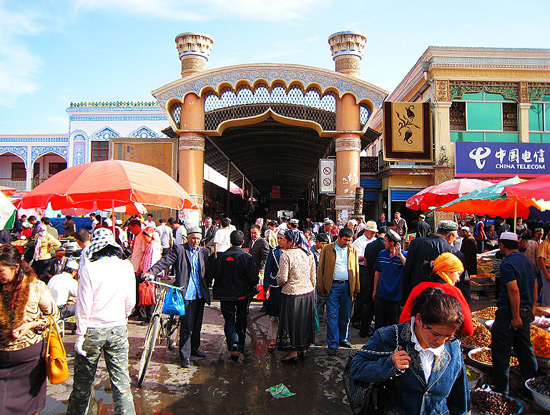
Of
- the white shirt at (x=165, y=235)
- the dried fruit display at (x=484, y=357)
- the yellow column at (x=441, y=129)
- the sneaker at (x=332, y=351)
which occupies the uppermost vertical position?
the yellow column at (x=441, y=129)

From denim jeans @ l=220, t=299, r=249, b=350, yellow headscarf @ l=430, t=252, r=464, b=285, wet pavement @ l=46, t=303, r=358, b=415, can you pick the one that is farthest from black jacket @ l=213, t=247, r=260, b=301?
yellow headscarf @ l=430, t=252, r=464, b=285

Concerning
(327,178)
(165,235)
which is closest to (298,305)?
(165,235)

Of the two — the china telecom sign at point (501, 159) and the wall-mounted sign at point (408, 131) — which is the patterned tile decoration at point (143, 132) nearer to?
the wall-mounted sign at point (408, 131)

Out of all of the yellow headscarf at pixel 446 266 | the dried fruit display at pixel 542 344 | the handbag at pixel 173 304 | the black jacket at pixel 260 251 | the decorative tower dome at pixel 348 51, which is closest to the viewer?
the yellow headscarf at pixel 446 266

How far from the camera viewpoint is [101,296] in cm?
360

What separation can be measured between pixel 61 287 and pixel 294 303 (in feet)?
10.3

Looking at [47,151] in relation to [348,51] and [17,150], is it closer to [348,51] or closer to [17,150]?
[17,150]

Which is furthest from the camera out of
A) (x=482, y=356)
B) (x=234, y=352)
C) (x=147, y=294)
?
(x=147, y=294)

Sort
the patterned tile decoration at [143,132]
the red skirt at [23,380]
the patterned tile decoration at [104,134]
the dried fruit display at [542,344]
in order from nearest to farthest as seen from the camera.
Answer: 1. the red skirt at [23,380]
2. the dried fruit display at [542,344]
3. the patterned tile decoration at [143,132]
4. the patterned tile decoration at [104,134]

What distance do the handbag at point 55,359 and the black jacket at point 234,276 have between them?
7.83 ft

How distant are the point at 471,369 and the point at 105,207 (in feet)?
19.0

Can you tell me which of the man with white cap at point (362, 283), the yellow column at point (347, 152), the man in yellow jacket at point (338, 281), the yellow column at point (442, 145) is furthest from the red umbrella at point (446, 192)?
the yellow column at point (442, 145)

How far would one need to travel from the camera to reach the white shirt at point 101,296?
3535mm

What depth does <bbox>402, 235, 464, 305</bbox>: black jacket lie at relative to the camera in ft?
16.9
